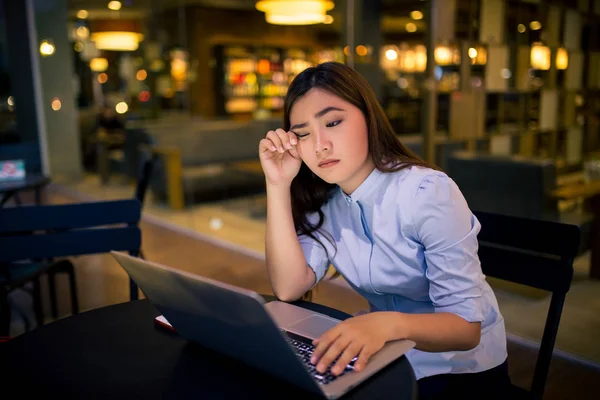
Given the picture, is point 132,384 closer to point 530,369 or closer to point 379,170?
point 379,170

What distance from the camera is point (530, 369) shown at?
234 cm

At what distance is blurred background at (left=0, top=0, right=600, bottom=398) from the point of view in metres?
3.28

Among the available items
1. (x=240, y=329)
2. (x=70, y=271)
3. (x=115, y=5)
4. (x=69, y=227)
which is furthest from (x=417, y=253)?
(x=115, y=5)

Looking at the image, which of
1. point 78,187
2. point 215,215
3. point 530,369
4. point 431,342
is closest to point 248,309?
point 431,342

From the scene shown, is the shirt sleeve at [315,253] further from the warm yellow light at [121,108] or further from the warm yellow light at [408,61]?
the warm yellow light at [121,108]

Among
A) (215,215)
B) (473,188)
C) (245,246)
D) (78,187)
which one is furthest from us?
(78,187)

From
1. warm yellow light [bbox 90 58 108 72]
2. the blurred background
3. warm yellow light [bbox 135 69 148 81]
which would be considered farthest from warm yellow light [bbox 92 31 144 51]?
warm yellow light [bbox 135 69 148 81]

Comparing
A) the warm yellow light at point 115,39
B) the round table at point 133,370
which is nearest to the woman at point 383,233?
the round table at point 133,370

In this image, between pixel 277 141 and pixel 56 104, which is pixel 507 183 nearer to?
pixel 277 141

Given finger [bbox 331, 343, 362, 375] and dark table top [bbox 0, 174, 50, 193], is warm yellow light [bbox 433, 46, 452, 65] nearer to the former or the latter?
dark table top [bbox 0, 174, 50, 193]

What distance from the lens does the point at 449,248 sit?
108 centimetres

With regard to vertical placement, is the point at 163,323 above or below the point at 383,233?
below

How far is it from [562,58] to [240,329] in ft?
10.7

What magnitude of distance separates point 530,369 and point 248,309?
6.55 ft
